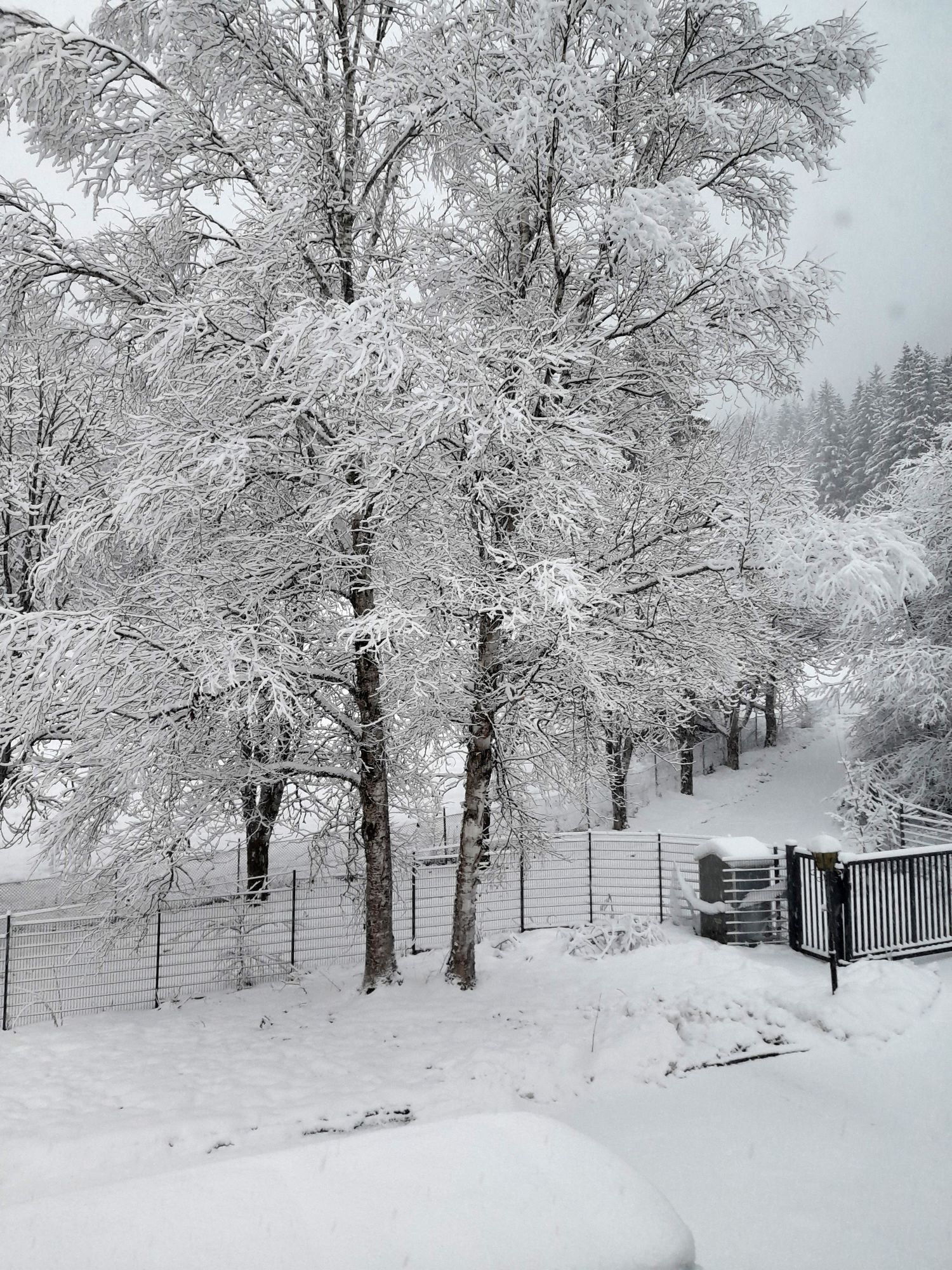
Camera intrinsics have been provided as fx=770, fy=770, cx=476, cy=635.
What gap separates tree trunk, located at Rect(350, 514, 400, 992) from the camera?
8.21m

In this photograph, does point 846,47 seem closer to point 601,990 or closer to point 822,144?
point 822,144

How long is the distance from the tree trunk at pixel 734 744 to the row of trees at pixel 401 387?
1890cm

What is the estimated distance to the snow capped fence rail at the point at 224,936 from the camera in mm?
8281

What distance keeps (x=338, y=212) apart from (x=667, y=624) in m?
5.37

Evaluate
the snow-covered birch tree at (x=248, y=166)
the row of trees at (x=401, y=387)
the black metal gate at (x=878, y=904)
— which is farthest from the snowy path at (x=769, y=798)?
the snow-covered birch tree at (x=248, y=166)

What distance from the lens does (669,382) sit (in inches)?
323

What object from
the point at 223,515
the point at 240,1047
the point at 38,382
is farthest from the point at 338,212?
the point at 240,1047

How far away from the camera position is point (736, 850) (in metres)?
10.0

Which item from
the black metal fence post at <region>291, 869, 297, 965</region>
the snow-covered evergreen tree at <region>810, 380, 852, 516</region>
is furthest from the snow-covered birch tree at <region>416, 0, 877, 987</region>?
the snow-covered evergreen tree at <region>810, 380, 852, 516</region>

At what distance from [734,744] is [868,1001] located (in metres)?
21.1

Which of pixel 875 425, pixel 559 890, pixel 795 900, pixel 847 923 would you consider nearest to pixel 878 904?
pixel 847 923

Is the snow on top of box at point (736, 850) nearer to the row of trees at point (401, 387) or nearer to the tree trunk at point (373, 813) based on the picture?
the row of trees at point (401, 387)

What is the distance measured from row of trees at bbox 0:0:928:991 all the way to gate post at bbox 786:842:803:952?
2.41 meters

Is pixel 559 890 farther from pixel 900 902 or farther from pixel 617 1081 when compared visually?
pixel 617 1081
